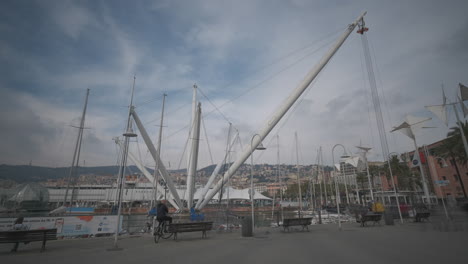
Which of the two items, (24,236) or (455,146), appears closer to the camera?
(24,236)

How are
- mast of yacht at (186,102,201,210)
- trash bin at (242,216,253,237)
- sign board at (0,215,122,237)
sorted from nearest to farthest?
1. sign board at (0,215,122,237)
2. trash bin at (242,216,253,237)
3. mast of yacht at (186,102,201,210)

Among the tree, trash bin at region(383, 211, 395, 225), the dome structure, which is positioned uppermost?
the tree

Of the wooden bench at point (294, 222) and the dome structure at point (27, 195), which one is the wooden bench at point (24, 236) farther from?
the dome structure at point (27, 195)

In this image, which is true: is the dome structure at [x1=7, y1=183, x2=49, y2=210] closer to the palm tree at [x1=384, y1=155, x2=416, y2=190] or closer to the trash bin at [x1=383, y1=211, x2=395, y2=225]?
the trash bin at [x1=383, y1=211, x2=395, y2=225]

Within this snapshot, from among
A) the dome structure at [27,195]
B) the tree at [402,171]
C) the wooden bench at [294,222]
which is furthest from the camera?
the tree at [402,171]

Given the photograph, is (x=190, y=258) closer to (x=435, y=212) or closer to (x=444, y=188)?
(x=435, y=212)

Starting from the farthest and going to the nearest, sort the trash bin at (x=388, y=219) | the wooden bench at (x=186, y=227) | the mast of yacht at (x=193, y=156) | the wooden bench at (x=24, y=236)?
1. the mast of yacht at (x=193, y=156)
2. the trash bin at (x=388, y=219)
3. the wooden bench at (x=186, y=227)
4. the wooden bench at (x=24, y=236)

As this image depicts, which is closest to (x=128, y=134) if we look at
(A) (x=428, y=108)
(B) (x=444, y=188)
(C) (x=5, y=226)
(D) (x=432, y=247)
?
(C) (x=5, y=226)

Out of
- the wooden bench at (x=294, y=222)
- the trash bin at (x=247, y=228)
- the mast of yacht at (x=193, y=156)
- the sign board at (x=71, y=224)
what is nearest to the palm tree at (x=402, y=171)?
the mast of yacht at (x=193, y=156)

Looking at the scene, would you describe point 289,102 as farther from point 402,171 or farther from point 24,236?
point 402,171

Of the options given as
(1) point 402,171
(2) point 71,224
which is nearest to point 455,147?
(1) point 402,171

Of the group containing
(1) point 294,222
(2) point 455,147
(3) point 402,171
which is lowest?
(1) point 294,222

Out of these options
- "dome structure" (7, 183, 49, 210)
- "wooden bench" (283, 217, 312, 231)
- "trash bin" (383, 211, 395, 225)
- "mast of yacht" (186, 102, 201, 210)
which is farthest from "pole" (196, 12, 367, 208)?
"dome structure" (7, 183, 49, 210)

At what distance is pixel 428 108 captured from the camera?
59.7 feet
